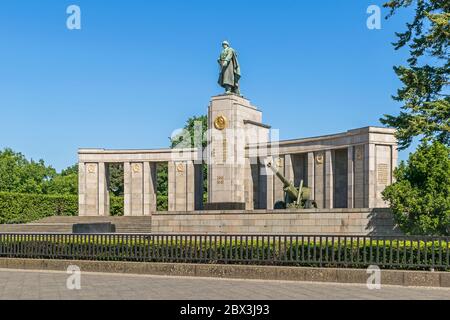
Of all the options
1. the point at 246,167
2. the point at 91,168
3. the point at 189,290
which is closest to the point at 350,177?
the point at 246,167

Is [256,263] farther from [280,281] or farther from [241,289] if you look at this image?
[241,289]

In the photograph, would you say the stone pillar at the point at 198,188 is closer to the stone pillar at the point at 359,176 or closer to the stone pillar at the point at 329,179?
the stone pillar at the point at 329,179

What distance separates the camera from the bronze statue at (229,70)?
3762 centimetres

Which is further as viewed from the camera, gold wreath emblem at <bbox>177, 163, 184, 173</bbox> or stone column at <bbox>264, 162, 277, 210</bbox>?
gold wreath emblem at <bbox>177, 163, 184, 173</bbox>

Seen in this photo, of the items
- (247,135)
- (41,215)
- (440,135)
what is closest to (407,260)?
(440,135)

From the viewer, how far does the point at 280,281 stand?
1472cm

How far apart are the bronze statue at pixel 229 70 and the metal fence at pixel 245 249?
20.3 meters

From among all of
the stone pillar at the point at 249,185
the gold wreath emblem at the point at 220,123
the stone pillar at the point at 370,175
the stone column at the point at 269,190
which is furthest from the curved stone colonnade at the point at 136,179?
the stone pillar at the point at 370,175

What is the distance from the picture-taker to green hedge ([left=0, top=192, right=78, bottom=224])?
50156mm

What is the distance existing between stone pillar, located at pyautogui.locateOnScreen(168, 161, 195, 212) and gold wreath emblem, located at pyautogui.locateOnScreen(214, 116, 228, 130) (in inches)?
552

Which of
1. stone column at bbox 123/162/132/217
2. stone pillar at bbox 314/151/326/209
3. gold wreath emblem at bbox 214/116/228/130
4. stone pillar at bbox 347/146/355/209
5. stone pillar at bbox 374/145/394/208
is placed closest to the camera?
stone pillar at bbox 374/145/394/208

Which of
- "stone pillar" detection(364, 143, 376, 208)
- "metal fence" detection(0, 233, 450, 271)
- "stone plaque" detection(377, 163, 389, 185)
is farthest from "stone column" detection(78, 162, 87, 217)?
"metal fence" detection(0, 233, 450, 271)

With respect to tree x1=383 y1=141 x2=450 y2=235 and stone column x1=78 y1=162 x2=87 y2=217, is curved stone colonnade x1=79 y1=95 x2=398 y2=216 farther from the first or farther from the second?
tree x1=383 y1=141 x2=450 y2=235
